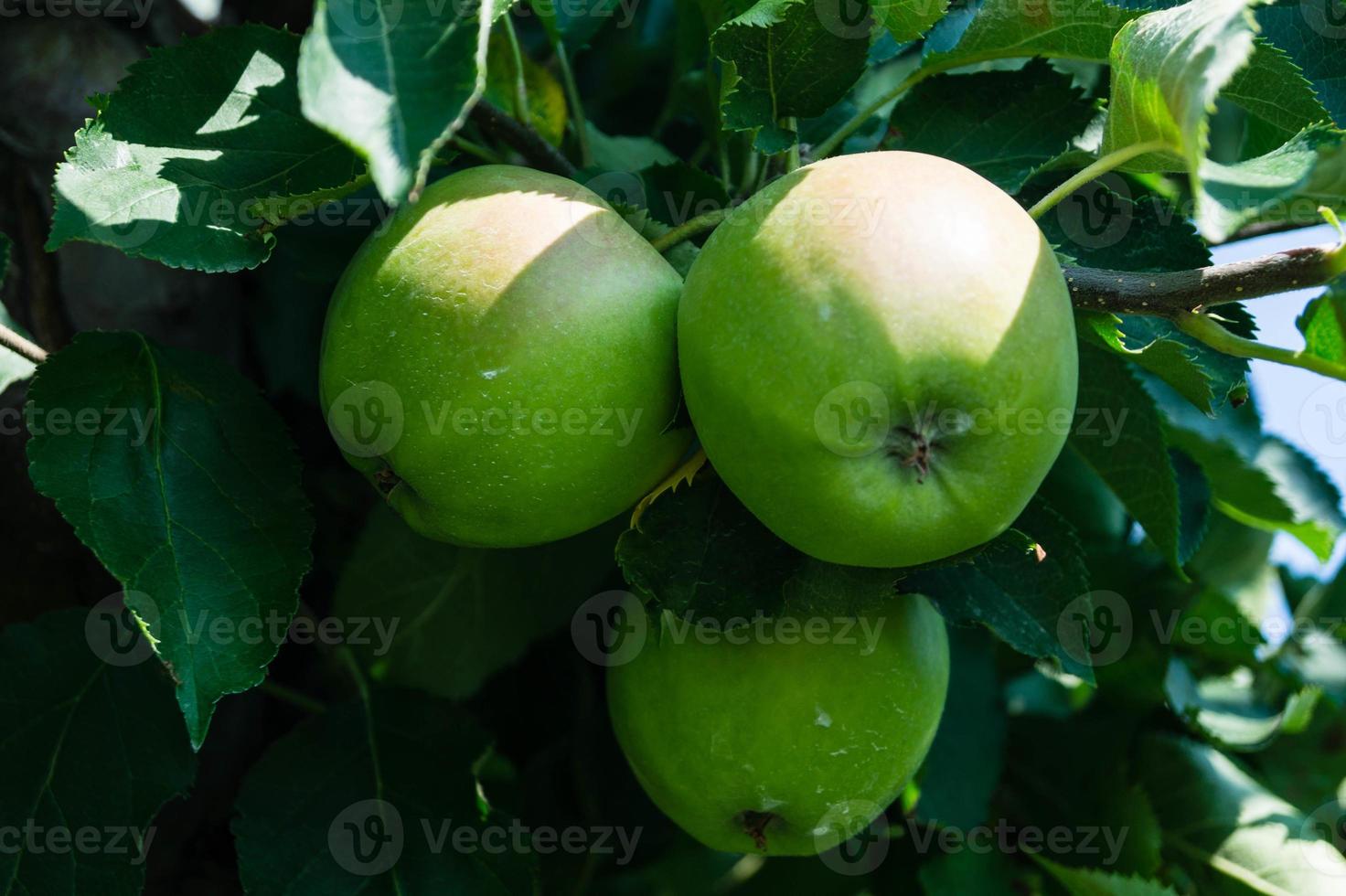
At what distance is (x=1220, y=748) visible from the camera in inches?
56.1

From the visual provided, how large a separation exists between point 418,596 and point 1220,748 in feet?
3.41

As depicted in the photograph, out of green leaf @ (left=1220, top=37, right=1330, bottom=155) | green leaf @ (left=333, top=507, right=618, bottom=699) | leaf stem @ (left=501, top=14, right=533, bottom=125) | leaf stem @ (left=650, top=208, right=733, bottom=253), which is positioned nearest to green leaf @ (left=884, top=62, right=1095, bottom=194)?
green leaf @ (left=1220, top=37, right=1330, bottom=155)

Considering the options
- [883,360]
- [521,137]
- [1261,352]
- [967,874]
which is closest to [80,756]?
[521,137]

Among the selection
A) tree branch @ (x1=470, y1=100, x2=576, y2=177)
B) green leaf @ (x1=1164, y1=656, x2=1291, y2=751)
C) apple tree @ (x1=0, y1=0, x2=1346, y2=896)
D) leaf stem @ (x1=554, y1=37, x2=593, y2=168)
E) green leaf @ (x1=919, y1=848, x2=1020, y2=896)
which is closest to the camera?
apple tree @ (x1=0, y1=0, x2=1346, y2=896)

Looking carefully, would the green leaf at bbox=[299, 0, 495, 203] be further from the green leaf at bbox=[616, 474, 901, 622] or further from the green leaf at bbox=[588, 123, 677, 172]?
the green leaf at bbox=[588, 123, 677, 172]

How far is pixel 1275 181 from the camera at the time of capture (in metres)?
0.65

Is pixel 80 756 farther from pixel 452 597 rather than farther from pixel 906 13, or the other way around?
pixel 906 13

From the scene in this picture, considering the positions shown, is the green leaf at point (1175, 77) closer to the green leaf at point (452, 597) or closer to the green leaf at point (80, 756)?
the green leaf at point (452, 597)

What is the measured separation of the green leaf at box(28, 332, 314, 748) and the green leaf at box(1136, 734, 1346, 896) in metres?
1.14

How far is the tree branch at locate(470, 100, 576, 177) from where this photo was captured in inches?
40.9

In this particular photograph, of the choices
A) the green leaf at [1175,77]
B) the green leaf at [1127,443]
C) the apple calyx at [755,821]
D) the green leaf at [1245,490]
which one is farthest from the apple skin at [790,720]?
the green leaf at [1245,490]

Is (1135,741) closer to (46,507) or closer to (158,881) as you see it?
(158,881)

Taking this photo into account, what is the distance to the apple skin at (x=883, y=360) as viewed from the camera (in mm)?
683

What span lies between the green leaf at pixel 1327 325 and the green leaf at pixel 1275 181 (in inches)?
2.5
